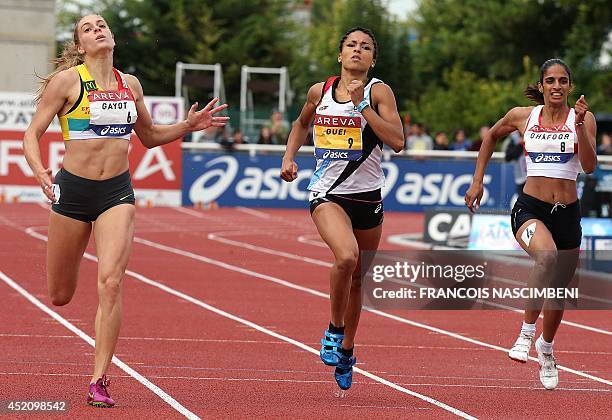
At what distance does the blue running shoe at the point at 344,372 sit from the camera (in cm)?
884

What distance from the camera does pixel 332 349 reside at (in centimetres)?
892

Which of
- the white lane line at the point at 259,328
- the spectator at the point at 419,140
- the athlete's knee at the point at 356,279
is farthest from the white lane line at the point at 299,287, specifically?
the spectator at the point at 419,140

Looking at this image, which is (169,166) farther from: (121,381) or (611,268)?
(121,381)

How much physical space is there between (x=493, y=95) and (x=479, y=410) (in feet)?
157

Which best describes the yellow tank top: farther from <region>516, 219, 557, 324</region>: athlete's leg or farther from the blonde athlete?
<region>516, 219, 557, 324</region>: athlete's leg

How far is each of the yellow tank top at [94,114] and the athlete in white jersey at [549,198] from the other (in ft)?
7.90

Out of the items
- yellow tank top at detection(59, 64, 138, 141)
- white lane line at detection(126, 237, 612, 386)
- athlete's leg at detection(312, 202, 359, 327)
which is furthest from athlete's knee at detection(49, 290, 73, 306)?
white lane line at detection(126, 237, 612, 386)

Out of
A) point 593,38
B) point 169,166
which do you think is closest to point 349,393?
point 169,166

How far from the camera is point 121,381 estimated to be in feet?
30.1

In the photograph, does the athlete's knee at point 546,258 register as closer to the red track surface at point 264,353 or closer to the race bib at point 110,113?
the red track surface at point 264,353

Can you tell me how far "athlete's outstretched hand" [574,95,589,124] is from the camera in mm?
9070

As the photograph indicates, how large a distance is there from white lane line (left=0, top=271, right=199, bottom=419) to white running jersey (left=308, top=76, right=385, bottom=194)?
1.50 metres

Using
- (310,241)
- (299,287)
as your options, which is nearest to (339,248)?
(299,287)

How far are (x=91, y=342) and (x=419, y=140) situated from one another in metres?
20.8
